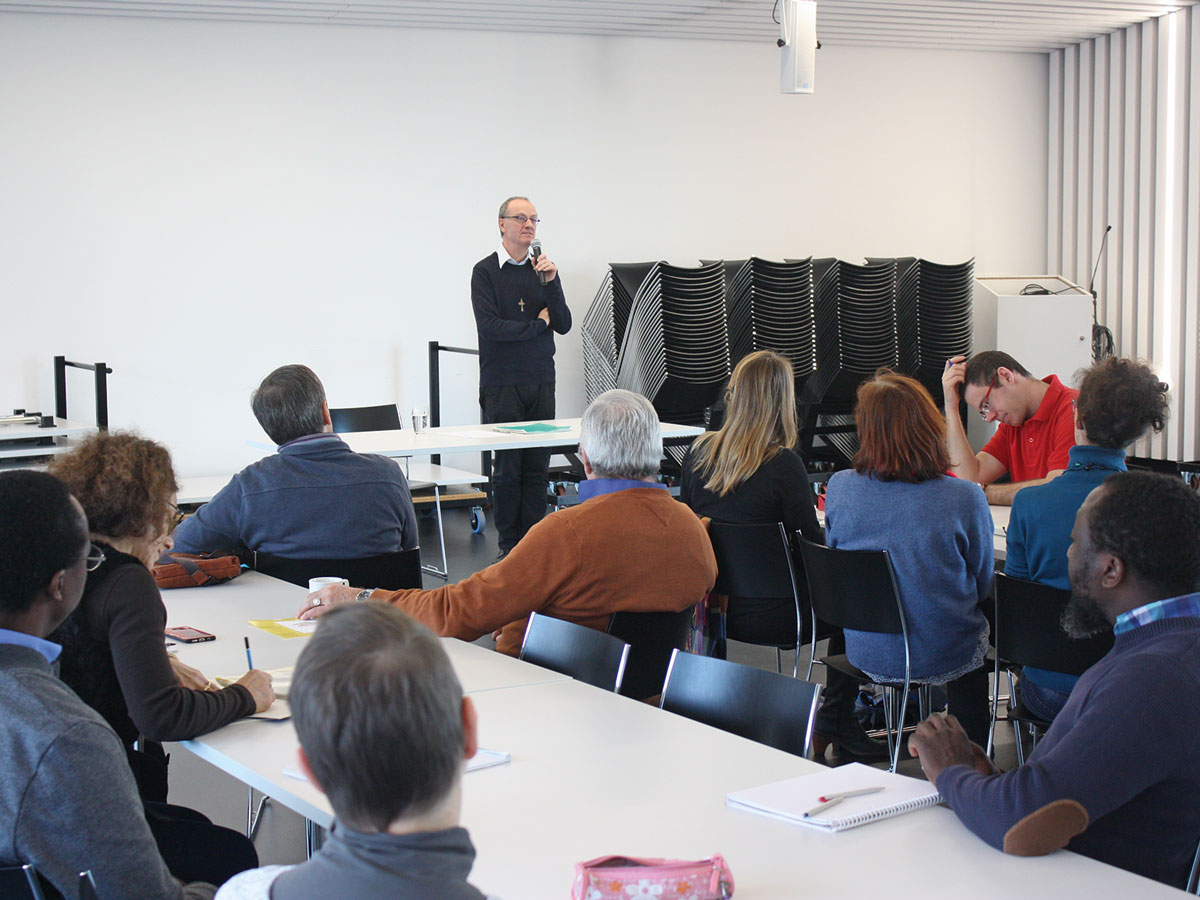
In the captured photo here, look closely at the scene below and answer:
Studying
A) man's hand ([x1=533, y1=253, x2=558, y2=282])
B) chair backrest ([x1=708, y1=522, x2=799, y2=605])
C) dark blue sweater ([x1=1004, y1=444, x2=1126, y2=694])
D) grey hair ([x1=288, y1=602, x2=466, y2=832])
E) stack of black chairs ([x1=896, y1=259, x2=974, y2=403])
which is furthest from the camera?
stack of black chairs ([x1=896, y1=259, x2=974, y2=403])

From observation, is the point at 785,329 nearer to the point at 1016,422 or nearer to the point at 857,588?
the point at 1016,422

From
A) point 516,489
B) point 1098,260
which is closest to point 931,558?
point 516,489

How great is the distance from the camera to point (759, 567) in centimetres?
386

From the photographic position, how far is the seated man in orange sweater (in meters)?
2.82

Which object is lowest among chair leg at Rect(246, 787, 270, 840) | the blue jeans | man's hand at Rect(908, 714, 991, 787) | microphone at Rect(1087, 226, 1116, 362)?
chair leg at Rect(246, 787, 270, 840)

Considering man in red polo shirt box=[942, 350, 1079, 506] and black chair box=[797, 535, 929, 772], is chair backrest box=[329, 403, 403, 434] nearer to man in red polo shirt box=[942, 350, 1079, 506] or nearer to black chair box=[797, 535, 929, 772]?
man in red polo shirt box=[942, 350, 1079, 506]

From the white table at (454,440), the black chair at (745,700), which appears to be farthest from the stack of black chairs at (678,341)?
the black chair at (745,700)

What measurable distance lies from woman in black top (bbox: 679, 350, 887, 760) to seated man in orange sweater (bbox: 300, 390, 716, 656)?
0.93 m

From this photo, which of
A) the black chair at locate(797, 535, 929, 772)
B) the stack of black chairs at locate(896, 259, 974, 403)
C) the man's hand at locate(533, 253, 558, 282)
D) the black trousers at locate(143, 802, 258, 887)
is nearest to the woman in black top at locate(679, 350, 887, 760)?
the black chair at locate(797, 535, 929, 772)

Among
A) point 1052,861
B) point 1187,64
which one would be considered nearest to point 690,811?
point 1052,861

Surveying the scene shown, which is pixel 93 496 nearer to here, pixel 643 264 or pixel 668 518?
pixel 668 518

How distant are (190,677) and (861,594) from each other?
1.85m

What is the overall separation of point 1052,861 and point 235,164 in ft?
24.4

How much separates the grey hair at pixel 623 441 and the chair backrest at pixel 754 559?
82 cm
